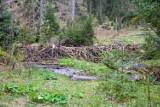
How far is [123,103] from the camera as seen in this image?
26.5 feet

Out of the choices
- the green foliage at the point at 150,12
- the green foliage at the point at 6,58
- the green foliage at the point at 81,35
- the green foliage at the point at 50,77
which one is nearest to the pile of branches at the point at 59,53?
the green foliage at the point at 6,58

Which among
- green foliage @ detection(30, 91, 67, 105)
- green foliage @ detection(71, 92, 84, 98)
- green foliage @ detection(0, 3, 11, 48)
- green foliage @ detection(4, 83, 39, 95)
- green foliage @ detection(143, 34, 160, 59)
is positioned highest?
green foliage @ detection(0, 3, 11, 48)

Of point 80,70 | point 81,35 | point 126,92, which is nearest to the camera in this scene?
point 126,92

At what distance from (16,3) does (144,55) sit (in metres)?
35.9

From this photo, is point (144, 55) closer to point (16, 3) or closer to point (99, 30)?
point (99, 30)

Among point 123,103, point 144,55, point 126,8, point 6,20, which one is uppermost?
point 126,8

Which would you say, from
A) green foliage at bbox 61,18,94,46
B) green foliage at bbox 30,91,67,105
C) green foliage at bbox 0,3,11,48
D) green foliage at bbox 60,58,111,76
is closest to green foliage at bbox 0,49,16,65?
green foliage at bbox 60,58,111,76

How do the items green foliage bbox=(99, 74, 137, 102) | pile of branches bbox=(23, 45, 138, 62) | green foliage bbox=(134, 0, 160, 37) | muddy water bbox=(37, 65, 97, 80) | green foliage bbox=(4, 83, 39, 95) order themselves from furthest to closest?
pile of branches bbox=(23, 45, 138, 62), muddy water bbox=(37, 65, 97, 80), green foliage bbox=(134, 0, 160, 37), green foliage bbox=(4, 83, 39, 95), green foliage bbox=(99, 74, 137, 102)

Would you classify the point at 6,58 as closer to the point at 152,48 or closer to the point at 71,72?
the point at 71,72

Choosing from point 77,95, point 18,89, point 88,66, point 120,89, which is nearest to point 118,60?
point 120,89

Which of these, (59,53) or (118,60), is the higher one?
(118,60)

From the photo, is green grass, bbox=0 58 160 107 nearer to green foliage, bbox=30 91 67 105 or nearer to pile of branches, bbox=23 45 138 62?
green foliage, bbox=30 91 67 105

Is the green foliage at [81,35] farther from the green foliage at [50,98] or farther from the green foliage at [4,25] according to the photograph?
the green foliage at [50,98]

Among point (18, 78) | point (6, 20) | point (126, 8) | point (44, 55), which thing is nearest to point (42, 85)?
point (18, 78)
